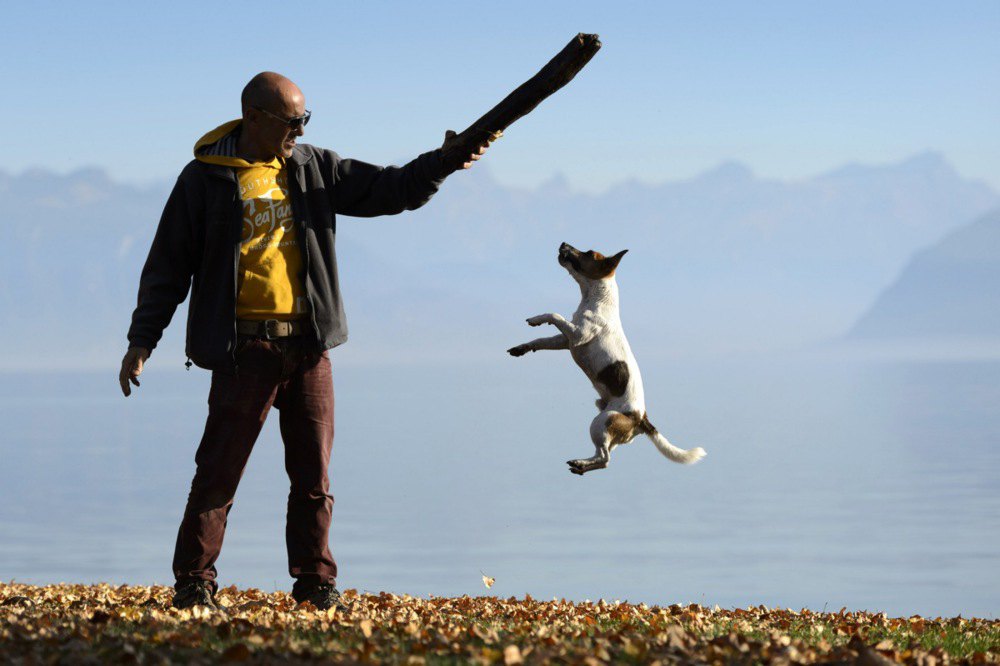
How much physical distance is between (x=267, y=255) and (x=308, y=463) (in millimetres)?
1293

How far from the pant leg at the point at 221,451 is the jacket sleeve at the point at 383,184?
1110 millimetres

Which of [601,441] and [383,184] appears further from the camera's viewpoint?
[383,184]

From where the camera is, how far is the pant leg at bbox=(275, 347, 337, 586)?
729cm

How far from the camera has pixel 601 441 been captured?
736 centimetres

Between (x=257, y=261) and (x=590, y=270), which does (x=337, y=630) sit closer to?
(x=257, y=261)

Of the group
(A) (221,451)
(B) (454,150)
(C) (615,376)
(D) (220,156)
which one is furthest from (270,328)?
(C) (615,376)

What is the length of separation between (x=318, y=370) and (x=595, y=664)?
284 cm

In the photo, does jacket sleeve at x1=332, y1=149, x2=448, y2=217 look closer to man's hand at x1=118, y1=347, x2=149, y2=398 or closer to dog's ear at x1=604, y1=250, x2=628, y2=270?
dog's ear at x1=604, y1=250, x2=628, y2=270

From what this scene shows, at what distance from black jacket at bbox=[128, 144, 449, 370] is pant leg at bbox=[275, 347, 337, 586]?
10.5 inches

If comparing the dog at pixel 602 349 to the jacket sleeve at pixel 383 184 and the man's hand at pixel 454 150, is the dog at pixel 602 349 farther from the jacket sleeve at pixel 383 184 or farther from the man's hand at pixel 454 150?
the jacket sleeve at pixel 383 184

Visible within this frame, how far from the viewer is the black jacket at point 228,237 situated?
7121 millimetres

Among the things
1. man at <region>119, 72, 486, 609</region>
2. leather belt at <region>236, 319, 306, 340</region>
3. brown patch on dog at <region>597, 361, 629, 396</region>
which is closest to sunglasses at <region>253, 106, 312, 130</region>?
man at <region>119, 72, 486, 609</region>

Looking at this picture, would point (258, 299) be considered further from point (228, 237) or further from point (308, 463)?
point (308, 463)

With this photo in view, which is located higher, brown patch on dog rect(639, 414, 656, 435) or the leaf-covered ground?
brown patch on dog rect(639, 414, 656, 435)
